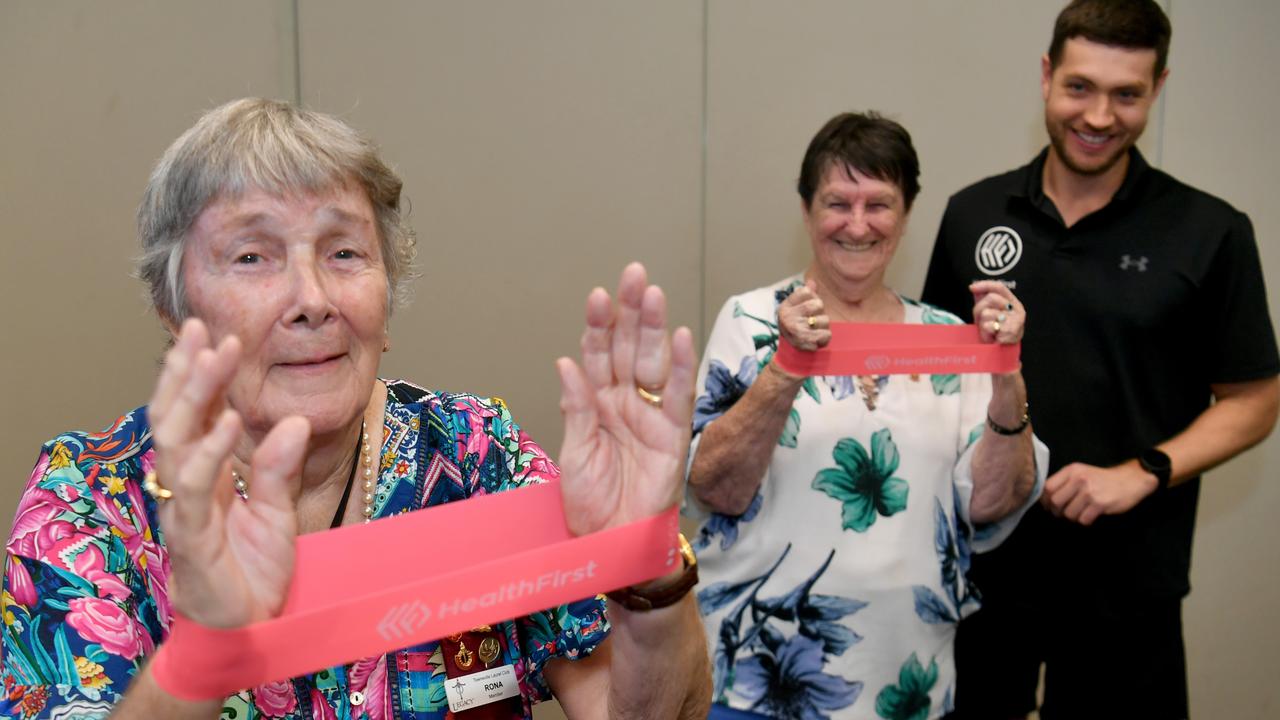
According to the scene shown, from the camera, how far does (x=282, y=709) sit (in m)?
1.24

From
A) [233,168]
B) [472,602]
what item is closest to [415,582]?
[472,602]

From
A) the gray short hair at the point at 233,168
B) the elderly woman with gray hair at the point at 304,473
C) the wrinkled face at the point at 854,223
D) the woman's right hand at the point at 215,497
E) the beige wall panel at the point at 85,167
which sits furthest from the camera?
the beige wall panel at the point at 85,167

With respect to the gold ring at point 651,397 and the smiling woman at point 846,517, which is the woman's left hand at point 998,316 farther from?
the gold ring at point 651,397

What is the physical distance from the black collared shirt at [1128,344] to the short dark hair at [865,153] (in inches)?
17.1

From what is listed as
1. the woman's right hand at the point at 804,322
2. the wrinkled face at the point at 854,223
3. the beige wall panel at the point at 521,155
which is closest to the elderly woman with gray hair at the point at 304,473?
the woman's right hand at the point at 804,322

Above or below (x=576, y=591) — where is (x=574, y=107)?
above

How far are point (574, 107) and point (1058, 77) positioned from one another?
156cm

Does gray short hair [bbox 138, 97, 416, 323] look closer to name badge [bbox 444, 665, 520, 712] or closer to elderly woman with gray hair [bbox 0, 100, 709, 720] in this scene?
elderly woman with gray hair [bbox 0, 100, 709, 720]

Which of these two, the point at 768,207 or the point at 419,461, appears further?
the point at 768,207

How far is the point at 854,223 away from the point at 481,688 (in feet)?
4.74

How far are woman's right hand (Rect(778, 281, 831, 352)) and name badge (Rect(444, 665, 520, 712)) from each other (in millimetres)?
934

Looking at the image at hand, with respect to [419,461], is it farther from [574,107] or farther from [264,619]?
[574,107]

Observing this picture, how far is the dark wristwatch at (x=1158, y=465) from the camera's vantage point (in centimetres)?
241

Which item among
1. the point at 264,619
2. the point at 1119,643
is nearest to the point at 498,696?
the point at 264,619
